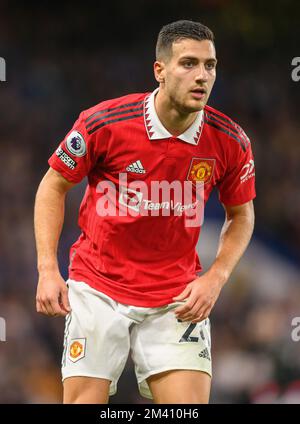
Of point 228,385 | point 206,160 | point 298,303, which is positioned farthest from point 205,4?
point 206,160

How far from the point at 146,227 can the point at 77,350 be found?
631mm

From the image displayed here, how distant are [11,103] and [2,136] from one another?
1.45 ft

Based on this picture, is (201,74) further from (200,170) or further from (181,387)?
(181,387)

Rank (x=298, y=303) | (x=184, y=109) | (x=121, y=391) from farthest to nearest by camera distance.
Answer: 1. (x=298, y=303)
2. (x=121, y=391)
3. (x=184, y=109)

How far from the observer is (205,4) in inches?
375

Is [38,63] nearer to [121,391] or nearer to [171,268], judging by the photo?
[121,391]

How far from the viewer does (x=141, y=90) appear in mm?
9047

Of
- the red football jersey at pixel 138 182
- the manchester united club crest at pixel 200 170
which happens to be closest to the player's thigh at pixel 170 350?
the red football jersey at pixel 138 182

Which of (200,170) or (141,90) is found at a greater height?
(141,90)

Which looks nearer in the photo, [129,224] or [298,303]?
[129,224]

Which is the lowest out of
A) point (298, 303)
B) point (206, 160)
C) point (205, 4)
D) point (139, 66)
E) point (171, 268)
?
point (171, 268)

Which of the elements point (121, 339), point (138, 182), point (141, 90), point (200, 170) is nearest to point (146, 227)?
point (138, 182)

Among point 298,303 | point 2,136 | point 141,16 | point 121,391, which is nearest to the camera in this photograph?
point 121,391

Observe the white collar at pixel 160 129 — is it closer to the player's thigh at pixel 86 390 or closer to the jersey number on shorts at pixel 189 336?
the jersey number on shorts at pixel 189 336
